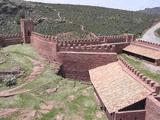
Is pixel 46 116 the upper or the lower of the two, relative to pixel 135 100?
lower

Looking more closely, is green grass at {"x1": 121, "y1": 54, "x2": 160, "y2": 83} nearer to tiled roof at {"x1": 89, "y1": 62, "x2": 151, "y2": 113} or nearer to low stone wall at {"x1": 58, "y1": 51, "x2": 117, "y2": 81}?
tiled roof at {"x1": 89, "y1": 62, "x2": 151, "y2": 113}

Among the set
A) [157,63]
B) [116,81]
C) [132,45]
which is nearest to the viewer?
[116,81]

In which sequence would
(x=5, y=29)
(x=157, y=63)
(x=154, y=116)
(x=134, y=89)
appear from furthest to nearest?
(x=5, y=29) < (x=157, y=63) < (x=134, y=89) < (x=154, y=116)

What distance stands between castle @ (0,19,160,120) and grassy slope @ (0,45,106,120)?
125 centimetres

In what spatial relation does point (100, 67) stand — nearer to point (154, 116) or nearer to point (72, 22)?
point (154, 116)

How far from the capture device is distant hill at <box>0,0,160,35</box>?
78188 millimetres

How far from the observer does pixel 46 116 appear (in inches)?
1009

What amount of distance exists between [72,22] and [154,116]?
6397 centimetres

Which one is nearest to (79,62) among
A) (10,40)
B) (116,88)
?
(116,88)

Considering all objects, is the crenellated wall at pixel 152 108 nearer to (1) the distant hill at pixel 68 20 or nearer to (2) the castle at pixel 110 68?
(2) the castle at pixel 110 68

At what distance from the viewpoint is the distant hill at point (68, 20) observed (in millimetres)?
78188

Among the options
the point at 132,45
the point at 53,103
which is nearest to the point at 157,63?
the point at 132,45

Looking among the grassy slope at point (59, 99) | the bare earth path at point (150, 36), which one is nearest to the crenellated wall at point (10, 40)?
the grassy slope at point (59, 99)

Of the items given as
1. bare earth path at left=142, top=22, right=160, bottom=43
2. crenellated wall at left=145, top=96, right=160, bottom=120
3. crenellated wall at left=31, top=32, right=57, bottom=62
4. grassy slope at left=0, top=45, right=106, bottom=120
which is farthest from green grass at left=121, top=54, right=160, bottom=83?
bare earth path at left=142, top=22, right=160, bottom=43
